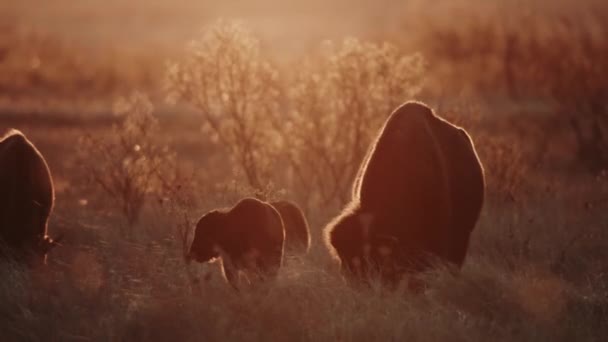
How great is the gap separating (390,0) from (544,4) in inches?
973

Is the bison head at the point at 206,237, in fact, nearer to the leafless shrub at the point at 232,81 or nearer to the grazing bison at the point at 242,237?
the grazing bison at the point at 242,237

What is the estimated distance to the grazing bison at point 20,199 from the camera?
11.3 metres

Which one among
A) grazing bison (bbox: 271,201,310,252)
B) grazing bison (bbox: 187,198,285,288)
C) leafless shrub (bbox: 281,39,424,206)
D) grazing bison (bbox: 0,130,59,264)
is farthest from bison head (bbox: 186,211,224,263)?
leafless shrub (bbox: 281,39,424,206)

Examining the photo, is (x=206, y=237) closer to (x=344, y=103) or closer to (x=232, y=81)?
(x=232, y=81)

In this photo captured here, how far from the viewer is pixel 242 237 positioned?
1092 cm

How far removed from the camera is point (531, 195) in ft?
56.4

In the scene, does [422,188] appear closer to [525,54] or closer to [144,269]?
[144,269]

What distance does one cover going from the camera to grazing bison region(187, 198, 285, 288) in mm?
10852

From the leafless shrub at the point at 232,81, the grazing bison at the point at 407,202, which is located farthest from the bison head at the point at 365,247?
the leafless shrub at the point at 232,81

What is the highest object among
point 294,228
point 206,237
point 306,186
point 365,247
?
point 365,247

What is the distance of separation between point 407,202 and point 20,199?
136 inches

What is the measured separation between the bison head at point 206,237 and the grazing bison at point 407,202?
3.77 feet

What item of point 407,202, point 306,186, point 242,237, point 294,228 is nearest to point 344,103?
point 306,186

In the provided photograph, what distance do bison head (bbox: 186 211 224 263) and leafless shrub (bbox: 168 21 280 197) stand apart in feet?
12.8
